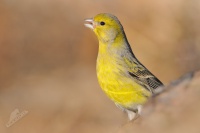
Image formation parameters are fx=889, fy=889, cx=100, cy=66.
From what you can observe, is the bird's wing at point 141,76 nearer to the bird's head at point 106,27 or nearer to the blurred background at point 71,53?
the bird's head at point 106,27

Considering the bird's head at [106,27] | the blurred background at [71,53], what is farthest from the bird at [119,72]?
the blurred background at [71,53]

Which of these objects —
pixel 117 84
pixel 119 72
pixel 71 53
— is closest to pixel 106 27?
pixel 119 72

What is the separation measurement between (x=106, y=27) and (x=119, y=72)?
71 centimetres

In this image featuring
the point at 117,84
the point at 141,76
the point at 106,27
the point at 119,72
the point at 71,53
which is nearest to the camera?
the point at 117,84

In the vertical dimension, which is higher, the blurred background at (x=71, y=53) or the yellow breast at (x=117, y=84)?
the yellow breast at (x=117, y=84)

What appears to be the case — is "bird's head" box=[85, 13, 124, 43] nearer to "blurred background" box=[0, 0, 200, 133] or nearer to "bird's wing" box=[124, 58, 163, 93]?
"bird's wing" box=[124, 58, 163, 93]

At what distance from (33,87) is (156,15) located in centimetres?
388

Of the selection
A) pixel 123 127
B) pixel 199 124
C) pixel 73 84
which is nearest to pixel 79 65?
pixel 73 84

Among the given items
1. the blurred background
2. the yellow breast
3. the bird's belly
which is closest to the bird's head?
the yellow breast

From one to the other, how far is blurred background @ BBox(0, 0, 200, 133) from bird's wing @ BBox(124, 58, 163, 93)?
334 centimetres

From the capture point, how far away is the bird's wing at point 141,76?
406 inches

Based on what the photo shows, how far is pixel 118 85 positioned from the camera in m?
9.95

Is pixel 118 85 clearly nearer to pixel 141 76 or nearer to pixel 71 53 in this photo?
pixel 141 76

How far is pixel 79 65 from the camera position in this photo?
17.3m
